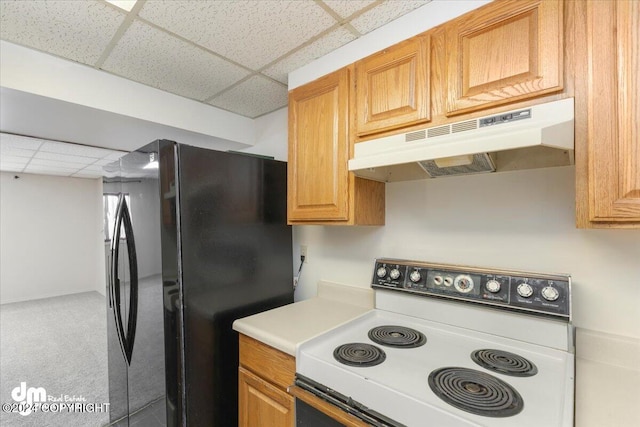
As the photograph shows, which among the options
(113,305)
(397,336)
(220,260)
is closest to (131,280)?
(113,305)

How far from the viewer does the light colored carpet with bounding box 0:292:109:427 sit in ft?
6.93

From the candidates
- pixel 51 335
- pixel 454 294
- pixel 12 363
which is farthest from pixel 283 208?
pixel 51 335

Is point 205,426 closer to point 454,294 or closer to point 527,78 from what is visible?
point 454,294

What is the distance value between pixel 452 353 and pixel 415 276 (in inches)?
15.6

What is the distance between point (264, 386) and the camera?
1325mm

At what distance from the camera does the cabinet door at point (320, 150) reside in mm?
1449

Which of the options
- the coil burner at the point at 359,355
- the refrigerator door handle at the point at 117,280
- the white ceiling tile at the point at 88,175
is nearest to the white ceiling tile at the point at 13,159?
the white ceiling tile at the point at 88,175

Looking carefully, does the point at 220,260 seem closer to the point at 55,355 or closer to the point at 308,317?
the point at 308,317

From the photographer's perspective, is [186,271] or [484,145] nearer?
[484,145]

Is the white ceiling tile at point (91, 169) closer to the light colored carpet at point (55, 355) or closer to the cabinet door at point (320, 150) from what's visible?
the light colored carpet at point (55, 355)

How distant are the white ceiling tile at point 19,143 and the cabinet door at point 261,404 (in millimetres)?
3026

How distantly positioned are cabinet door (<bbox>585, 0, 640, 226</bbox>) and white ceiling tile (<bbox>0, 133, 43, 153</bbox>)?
3914 millimetres

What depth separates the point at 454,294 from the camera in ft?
4.32

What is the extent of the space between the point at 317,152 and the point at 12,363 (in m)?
3.69
